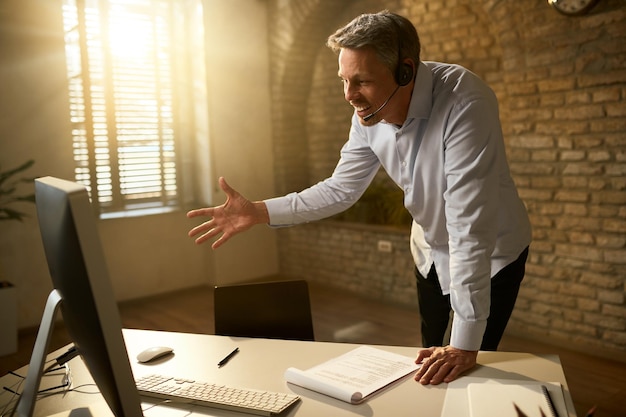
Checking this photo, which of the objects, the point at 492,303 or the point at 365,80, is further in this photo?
the point at 492,303

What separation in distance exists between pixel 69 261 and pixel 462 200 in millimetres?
1018

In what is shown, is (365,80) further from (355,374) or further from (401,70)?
(355,374)

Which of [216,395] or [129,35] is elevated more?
[129,35]

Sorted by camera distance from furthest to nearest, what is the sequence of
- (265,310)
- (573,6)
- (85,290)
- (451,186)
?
(573,6) < (265,310) < (451,186) < (85,290)

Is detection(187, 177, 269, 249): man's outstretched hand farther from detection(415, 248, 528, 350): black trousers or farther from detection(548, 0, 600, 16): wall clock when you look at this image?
detection(548, 0, 600, 16): wall clock

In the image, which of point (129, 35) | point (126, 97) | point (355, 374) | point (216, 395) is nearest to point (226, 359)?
point (216, 395)

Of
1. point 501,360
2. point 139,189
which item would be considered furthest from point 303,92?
point 501,360

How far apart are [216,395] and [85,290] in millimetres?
554

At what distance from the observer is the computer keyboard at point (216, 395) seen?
4.23 feet

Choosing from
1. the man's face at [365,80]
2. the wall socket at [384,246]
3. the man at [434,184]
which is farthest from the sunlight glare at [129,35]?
the man's face at [365,80]

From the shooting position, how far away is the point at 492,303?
6.08ft

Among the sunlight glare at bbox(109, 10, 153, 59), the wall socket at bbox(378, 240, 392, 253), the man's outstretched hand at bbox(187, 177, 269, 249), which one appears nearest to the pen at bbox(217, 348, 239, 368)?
the man's outstretched hand at bbox(187, 177, 269, 249)

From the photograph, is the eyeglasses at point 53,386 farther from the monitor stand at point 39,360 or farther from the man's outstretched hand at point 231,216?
the man's outstretched hand at point 231,216

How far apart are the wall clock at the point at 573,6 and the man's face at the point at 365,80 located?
2211 mm
